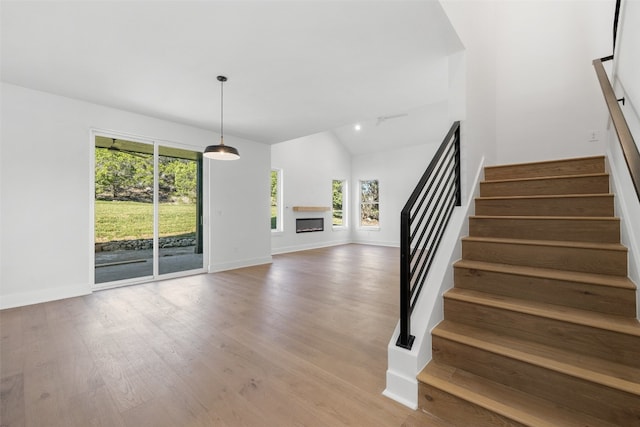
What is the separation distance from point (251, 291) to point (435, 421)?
296 centimetres

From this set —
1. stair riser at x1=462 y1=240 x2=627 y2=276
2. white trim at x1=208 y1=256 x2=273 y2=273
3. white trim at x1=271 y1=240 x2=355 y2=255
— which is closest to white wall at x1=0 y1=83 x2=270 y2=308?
white trim at x1=208 y1=256 x2=273 y2=273

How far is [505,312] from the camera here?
1.65m

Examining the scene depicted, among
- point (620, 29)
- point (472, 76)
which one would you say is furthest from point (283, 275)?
point (620, 29)

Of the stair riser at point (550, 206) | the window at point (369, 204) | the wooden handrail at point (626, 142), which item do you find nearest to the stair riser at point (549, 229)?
the stair riser at point (550, 206)

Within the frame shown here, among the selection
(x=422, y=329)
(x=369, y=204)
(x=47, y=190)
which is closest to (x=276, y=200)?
(x=369, y=204)

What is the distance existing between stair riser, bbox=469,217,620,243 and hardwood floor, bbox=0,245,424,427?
4.21 feet

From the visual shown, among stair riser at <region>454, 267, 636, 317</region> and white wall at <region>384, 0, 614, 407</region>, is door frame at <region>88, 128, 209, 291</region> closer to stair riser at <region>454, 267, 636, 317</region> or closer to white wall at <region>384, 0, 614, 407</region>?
white wall at <region>384, 0, 614, 407</region>

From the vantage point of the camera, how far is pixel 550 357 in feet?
4.60

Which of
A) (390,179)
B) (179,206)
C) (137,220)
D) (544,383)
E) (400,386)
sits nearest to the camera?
(544,383)

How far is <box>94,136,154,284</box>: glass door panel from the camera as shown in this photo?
13.5ft

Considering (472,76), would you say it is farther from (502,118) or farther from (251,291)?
(251,291)

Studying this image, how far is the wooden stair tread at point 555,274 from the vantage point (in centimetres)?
153

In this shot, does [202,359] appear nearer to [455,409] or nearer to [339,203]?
[455,409]

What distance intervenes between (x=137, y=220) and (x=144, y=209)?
0.21m
